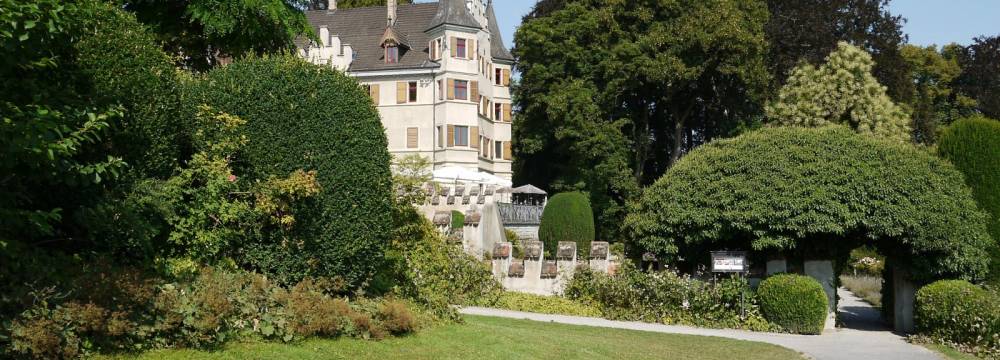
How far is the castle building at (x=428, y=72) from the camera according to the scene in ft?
162

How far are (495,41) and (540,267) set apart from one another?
3678 cm

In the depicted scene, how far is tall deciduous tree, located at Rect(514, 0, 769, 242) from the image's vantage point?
44.3 metres

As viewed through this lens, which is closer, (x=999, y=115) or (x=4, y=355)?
(x=4, y=355)

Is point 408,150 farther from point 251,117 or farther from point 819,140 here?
point 251,117

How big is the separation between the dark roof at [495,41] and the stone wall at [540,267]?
33881 millimetres

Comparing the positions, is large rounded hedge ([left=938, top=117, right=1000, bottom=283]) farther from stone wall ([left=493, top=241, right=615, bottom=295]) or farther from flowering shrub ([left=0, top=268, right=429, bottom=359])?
flowering shrub ([left=0, top=268, right=429, bottom=359])

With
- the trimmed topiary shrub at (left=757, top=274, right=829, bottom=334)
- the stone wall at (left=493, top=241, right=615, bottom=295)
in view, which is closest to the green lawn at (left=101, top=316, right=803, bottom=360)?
the trimmed topiary shrub at (left=757, top=274, right=829, bottom=334)

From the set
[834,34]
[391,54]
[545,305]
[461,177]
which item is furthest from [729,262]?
[391,54]

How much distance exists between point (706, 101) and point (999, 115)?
738 inches

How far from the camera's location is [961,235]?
19016 mm

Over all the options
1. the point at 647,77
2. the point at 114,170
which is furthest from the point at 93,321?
the point at 647,77

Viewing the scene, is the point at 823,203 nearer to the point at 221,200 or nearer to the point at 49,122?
the point at 221,200

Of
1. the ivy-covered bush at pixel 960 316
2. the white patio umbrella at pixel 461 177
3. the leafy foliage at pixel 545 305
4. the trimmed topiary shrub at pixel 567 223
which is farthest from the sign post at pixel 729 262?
the white patio umbrella at pixel 461 177

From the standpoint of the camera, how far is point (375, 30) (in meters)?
53.2
